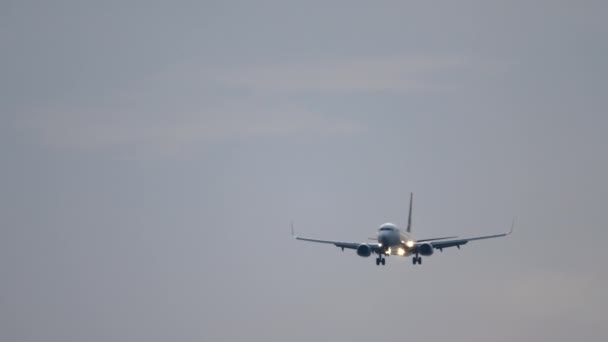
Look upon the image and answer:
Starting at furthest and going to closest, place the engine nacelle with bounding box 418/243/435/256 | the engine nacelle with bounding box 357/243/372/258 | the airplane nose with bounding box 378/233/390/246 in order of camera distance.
A: the engine nacelle with bounding box 418/243/435/256 < the engine nacelle with bounding box 357/243/372/258 < the airplane nose with bounding box 378/233/390/246

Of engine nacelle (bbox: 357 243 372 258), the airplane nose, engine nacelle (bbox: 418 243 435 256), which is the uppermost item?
engine nacelle (bbox: 418 243 435 256)

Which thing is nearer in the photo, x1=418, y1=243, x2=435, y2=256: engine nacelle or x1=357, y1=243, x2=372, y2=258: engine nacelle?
x1=357, y1=243, x2=372, y2=258: engine nacelle

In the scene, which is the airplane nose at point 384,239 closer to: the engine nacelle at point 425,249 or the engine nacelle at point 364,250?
the engine nacelle at point 364,250

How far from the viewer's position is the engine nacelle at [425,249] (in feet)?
413

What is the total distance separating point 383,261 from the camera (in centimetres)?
12825

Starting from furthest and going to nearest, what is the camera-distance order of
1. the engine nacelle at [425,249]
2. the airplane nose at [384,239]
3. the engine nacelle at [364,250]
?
the engine nacelle at [425,249]
the engine nacelle at [364,250]
the airplane nose at [384,239]

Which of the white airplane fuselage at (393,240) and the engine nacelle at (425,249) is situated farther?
the engine nacelle at (425,249)

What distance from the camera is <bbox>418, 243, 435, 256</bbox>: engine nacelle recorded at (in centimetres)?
12594

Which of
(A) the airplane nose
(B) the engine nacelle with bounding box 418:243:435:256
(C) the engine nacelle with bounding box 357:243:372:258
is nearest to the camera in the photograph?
(A) the airplane nose

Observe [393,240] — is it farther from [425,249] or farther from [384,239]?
[425,249]

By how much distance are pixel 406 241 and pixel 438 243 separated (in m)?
6.67

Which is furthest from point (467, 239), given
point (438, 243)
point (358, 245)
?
point (358, 245)

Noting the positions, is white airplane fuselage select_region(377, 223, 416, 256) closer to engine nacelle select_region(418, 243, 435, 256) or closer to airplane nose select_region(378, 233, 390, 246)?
airplane nose select_region(378, 233, 390, 246)

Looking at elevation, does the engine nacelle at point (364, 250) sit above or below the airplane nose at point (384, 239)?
above
